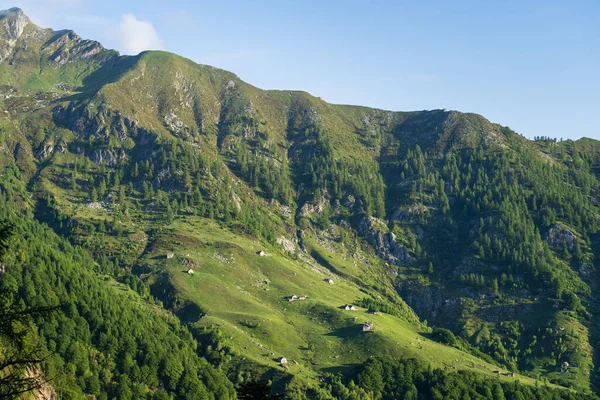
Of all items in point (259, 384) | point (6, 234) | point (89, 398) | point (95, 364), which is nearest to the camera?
point (6, 234)

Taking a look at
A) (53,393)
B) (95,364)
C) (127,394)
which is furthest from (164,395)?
(53,393)

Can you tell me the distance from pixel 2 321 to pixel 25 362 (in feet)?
8.05

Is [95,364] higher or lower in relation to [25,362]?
Answer: lower

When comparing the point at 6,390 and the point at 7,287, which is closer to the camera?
the point at 6,390

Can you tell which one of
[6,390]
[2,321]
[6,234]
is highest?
[6,234]

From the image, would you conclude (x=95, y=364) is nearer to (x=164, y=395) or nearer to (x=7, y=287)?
(x=164, y=395)

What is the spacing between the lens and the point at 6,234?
32500mm

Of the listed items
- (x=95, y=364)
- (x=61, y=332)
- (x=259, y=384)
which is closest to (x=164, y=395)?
(x=95, y=364)

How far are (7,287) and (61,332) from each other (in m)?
184

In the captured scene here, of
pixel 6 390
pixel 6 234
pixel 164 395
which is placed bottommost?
pixel 164 395

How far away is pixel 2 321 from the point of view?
3039 cm

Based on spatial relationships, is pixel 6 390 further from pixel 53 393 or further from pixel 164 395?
pixel 164 395

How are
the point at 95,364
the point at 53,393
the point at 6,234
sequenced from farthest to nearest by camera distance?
the point at 95,364, the point at 53,393, the point at 6,234

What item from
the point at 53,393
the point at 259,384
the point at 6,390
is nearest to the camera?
the point at 6,390
